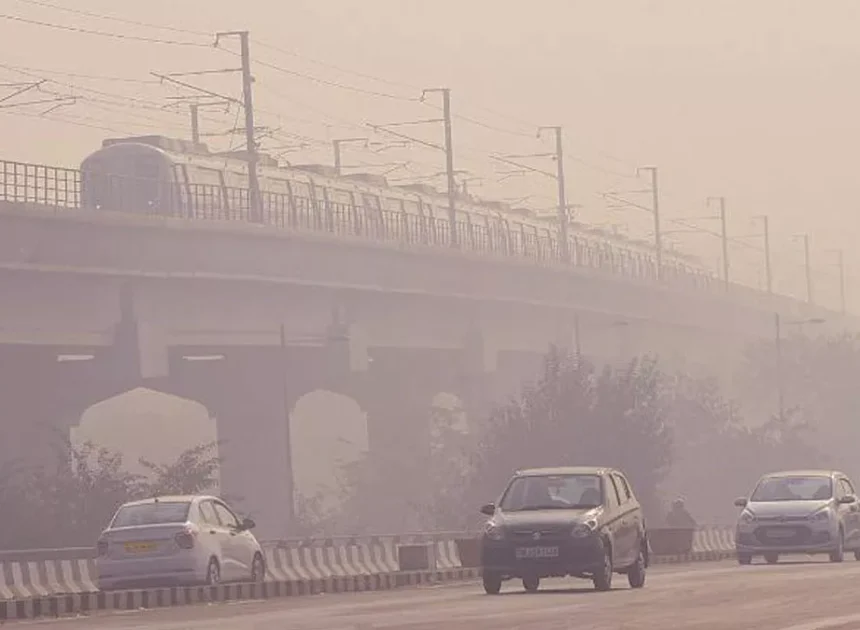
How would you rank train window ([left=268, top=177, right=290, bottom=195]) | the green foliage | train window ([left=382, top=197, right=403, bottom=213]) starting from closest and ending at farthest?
1. the green foliage
2. train window ([left=268, top=177, right=290, bottom=195])
3. train window ([left=382, top=197, right=403, bottom=213])

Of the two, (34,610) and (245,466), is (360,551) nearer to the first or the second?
(34,610)

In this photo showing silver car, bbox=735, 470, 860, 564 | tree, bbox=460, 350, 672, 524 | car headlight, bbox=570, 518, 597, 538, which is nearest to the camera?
car headlight, bbox=570, 518, 597, 538

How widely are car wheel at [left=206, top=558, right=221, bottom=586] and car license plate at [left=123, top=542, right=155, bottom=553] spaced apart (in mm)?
835

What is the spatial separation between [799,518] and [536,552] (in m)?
12.7

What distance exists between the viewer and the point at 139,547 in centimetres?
3453

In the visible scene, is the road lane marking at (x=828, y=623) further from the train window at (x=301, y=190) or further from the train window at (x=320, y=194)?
the train window at (x=320, y=194)

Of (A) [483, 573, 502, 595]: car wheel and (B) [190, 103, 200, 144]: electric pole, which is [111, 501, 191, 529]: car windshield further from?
(B) [190, 103, 200, 144]: electric pole

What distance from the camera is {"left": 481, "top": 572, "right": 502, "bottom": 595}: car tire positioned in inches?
1255

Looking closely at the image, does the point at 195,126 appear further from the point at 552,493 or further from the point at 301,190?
the point at 552,493

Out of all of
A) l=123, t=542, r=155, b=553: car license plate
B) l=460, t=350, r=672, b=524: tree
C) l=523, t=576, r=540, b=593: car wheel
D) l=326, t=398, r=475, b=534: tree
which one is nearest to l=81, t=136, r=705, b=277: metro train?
l=460, t=350, r=672, b=524: tree

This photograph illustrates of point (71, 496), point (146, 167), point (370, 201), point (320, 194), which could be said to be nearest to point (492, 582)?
point (71, 496)

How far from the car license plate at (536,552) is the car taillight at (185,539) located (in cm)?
508

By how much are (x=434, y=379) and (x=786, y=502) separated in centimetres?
5805

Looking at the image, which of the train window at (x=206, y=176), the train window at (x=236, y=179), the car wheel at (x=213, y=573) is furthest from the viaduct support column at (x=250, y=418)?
the car wheel at (x=213, y=573)
